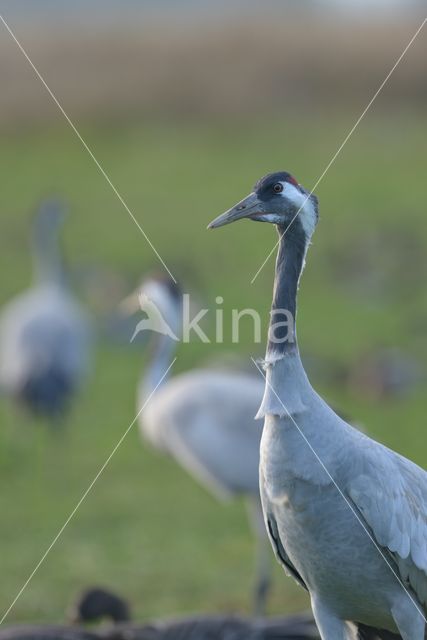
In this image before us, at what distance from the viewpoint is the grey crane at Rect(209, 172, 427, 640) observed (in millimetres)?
4898

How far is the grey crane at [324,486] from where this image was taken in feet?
16.1

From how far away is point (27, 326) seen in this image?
36.7 ft

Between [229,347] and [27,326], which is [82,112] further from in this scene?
[27,326]

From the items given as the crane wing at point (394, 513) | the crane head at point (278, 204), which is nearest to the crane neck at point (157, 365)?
the crane head at point (278, 204)

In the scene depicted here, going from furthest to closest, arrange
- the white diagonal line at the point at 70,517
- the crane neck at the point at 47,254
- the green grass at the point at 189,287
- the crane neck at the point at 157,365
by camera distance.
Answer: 1. the crane neck at the point at 47,254
2. the crane neck at the point at 157,365
3. the green grass at the point at 189,287
4. the white diagonal line at the point at 70,517

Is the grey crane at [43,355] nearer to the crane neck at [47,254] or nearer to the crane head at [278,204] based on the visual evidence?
the crane neck at [47,254]

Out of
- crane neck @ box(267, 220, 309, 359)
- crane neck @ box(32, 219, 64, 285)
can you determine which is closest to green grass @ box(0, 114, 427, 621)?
crane neck @ box(32, 219, 64, 285)

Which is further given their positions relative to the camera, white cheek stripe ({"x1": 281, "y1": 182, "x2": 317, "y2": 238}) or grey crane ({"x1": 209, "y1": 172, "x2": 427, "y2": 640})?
white cheek stripe ({"x1": 281, "y1": 182, "x2": 317, "y2": 238})

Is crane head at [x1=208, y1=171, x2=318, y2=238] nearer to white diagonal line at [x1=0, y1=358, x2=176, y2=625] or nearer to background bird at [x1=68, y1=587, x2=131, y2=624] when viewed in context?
background bird at [x1=68, y1=587, x2=131, y2=624]

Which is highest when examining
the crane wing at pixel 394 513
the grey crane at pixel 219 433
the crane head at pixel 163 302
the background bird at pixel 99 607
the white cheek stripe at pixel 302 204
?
the crane head at pixel 163 302

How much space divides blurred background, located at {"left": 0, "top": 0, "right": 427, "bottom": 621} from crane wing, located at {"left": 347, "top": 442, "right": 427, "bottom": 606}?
2935 millimetres

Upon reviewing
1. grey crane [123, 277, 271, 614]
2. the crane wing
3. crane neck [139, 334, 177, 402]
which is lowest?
the crane wing

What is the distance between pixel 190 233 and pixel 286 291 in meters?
A: 16.0

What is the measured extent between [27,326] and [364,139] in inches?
712
